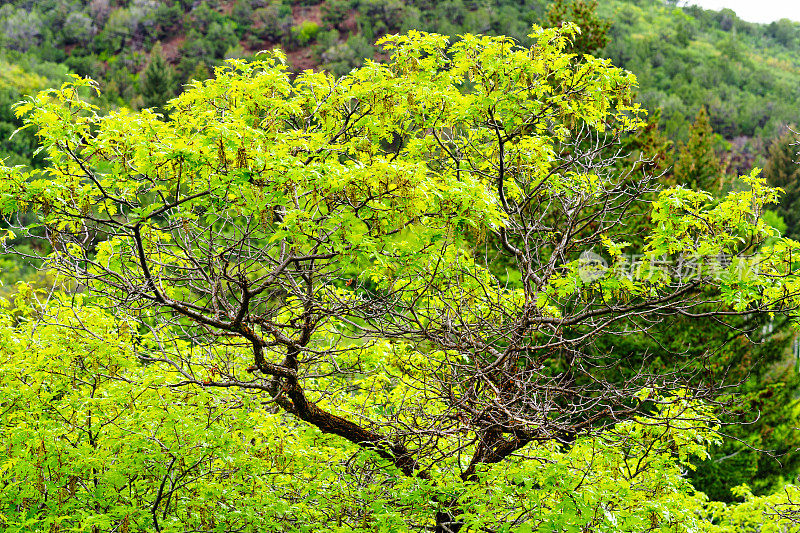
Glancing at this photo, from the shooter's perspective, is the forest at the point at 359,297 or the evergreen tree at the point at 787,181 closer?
the forest at the point at 359,297

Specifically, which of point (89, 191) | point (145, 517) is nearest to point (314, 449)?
point (145, 517)

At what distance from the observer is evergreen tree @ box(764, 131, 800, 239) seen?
36.8 metres

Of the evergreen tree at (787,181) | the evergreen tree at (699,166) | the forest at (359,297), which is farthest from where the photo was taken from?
the evergreen tree at (787,181)

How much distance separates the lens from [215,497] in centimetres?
657

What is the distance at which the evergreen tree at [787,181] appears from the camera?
36.8 m

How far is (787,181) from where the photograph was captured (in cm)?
3838

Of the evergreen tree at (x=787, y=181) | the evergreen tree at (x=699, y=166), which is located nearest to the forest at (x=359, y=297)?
the evergreen tree at (x=699, y=166)

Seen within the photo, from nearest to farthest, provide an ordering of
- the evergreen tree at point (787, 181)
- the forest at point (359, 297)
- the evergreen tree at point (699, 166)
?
1. the forest at point (359, 297)
2. the evergreen tree at point (699, 166)
3. the evergreen tree at point (787, 181)

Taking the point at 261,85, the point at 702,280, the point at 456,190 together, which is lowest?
the point at 702,280

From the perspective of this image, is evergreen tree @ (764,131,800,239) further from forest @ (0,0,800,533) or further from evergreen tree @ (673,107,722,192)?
forest @ (0,0,800,533)

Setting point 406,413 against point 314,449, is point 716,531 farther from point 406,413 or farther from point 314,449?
point 314,449

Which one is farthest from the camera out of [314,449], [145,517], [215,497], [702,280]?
[314,449]

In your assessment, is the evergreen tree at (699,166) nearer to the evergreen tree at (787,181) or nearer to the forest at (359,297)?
the forest at (359,297)

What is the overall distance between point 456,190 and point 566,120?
2.55 m
